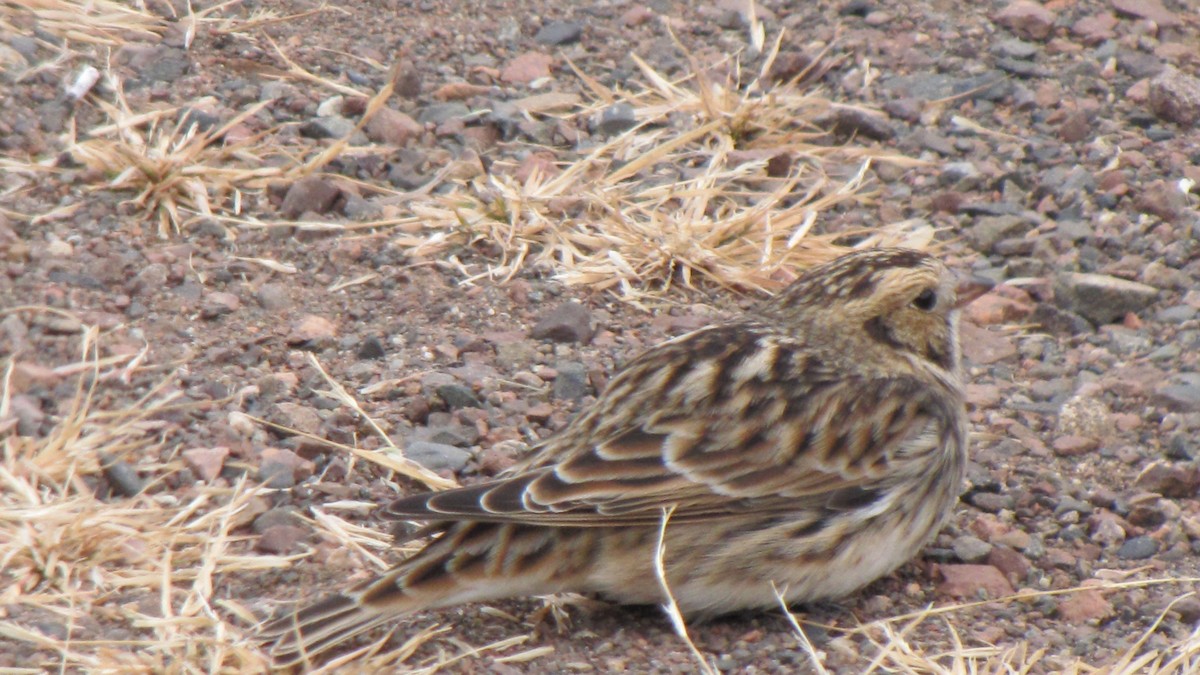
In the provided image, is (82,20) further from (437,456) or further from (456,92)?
(437,456)

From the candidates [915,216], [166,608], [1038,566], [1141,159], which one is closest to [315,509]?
[166,608]

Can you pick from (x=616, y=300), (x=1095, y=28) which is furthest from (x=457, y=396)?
(x=1095, y=28)

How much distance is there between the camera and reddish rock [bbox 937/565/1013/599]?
4965 mm

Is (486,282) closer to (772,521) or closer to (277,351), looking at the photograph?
(277,351)

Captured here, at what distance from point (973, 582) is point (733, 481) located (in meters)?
0.86

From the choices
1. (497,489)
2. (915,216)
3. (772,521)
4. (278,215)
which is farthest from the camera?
(915,216)

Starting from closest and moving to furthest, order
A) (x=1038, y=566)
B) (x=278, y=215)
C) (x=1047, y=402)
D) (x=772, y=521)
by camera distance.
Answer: (x=772, y=521) < (x=1038, y=566) < (x=1047, y=402) < (x=278, y=215)

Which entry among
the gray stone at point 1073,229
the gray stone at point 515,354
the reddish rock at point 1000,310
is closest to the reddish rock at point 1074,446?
the reddish rock at point 1000,310

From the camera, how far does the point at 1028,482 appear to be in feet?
18.2

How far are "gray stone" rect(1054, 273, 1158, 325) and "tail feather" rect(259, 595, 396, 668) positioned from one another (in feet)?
10.8

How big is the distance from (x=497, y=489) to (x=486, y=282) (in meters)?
1.96

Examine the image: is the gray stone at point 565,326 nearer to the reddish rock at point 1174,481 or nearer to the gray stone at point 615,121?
the gray stone at point 615,121

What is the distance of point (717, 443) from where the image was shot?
4734 millimetres

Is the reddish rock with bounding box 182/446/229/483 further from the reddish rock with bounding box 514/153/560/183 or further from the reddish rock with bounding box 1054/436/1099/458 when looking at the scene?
the reddish rock with bounding box 1054/436/1099/458
